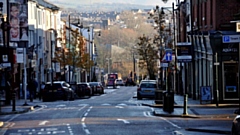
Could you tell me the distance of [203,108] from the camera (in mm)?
36156

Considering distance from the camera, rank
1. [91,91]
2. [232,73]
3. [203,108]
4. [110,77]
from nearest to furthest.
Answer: [203,108] → [232,73] → [91,91] → [110,77]

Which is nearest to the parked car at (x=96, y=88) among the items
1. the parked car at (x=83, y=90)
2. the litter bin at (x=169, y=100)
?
the parked car at (x=83, y=90)

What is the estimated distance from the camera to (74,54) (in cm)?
8812

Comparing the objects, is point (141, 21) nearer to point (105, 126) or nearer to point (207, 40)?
point (207, 40)

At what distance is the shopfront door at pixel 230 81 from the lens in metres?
39.9

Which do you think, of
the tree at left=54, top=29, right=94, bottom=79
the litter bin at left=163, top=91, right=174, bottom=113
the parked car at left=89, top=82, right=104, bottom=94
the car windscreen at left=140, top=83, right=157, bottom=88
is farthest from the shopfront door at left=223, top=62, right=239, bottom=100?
the tree at left=54, top=29, right=94, bottom=79

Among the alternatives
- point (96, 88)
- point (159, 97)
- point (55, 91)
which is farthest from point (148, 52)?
point (159, 97)

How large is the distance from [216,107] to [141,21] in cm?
14157

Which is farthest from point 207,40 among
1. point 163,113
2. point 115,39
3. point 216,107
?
point 115,39

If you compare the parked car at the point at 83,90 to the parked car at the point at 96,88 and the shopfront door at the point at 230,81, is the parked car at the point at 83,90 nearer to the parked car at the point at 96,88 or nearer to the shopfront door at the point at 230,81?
the parked car at the point at 96,88

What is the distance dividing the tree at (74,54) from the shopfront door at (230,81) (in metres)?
45.0

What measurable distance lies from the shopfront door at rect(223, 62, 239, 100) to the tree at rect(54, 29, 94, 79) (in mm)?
44991

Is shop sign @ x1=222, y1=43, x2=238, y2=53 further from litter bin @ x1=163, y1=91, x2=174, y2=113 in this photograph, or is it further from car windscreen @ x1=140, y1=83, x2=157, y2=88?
car windscreen @ x1=140, y1=83, x2=157, y2=88

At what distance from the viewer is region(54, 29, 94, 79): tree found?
3384 inches
